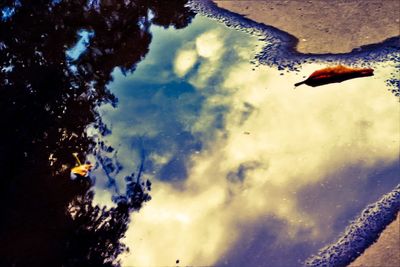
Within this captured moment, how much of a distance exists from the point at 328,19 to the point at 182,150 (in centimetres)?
239

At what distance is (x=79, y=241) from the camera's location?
10.6ft

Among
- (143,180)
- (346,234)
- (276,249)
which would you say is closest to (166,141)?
(143,180)

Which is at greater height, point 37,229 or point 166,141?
point 166,141

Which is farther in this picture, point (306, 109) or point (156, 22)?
point (156, 22)

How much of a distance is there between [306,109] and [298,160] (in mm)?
604

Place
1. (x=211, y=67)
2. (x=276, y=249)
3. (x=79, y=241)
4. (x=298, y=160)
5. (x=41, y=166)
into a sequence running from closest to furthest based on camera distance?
(x=276, y=249), (x=79, y=241), (x=298, y=160), (x=41, y=166), (x=211, y=67)

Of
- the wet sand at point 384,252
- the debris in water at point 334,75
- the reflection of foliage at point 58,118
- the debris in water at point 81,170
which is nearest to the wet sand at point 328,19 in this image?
the debris in water at point 334,75

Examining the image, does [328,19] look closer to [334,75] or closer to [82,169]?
[334,75]

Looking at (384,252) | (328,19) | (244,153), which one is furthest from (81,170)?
(328,19)

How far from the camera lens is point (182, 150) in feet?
12.6

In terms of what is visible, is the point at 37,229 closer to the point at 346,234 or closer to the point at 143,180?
the point at 143,180

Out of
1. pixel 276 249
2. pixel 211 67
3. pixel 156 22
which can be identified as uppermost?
pixel 156 22

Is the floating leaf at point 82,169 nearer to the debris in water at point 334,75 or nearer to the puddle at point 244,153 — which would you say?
the puddle at point 244,153

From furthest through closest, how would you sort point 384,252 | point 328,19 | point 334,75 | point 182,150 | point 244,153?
point 328,19
point 334,75
point 182,150
point 244,153
point 384,252
